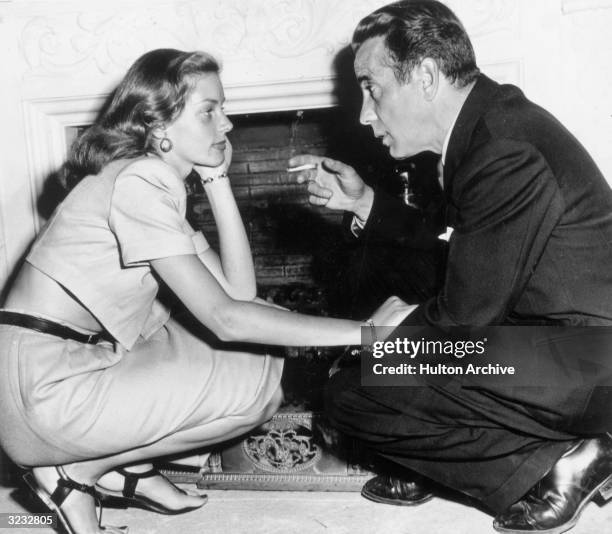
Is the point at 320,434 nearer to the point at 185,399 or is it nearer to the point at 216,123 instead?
Result: the point at 185,399

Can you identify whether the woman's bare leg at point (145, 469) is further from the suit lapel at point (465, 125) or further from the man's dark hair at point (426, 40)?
the man's dark hair at point (426, 40)

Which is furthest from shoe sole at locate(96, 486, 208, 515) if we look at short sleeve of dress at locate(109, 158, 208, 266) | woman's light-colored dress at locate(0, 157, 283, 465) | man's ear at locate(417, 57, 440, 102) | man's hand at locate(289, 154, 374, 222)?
man's ear at locate(417, 57, 440, 102)

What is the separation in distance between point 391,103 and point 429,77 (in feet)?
0.32

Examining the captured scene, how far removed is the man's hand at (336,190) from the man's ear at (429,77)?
36 cm

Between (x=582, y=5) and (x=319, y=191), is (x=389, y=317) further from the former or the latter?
(x=582, y=5)

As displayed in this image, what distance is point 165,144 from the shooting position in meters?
1.47

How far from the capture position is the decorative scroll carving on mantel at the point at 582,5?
167 centimetres

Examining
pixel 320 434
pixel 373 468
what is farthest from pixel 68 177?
pixel 373 468

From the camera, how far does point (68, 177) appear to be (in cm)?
153

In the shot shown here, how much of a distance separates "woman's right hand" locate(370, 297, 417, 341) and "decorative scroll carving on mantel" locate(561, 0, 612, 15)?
0.92 meters

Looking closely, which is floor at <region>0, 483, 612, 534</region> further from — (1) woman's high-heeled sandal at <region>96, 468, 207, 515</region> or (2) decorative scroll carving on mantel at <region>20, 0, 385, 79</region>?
(2) decorative scroll carving on mantel at <region>20, 0, 385, 79</region>

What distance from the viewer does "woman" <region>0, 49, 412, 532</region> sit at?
4.30 ft

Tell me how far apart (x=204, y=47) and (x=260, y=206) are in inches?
26.6

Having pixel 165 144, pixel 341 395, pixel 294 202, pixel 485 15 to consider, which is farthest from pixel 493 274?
pixel 294 202
